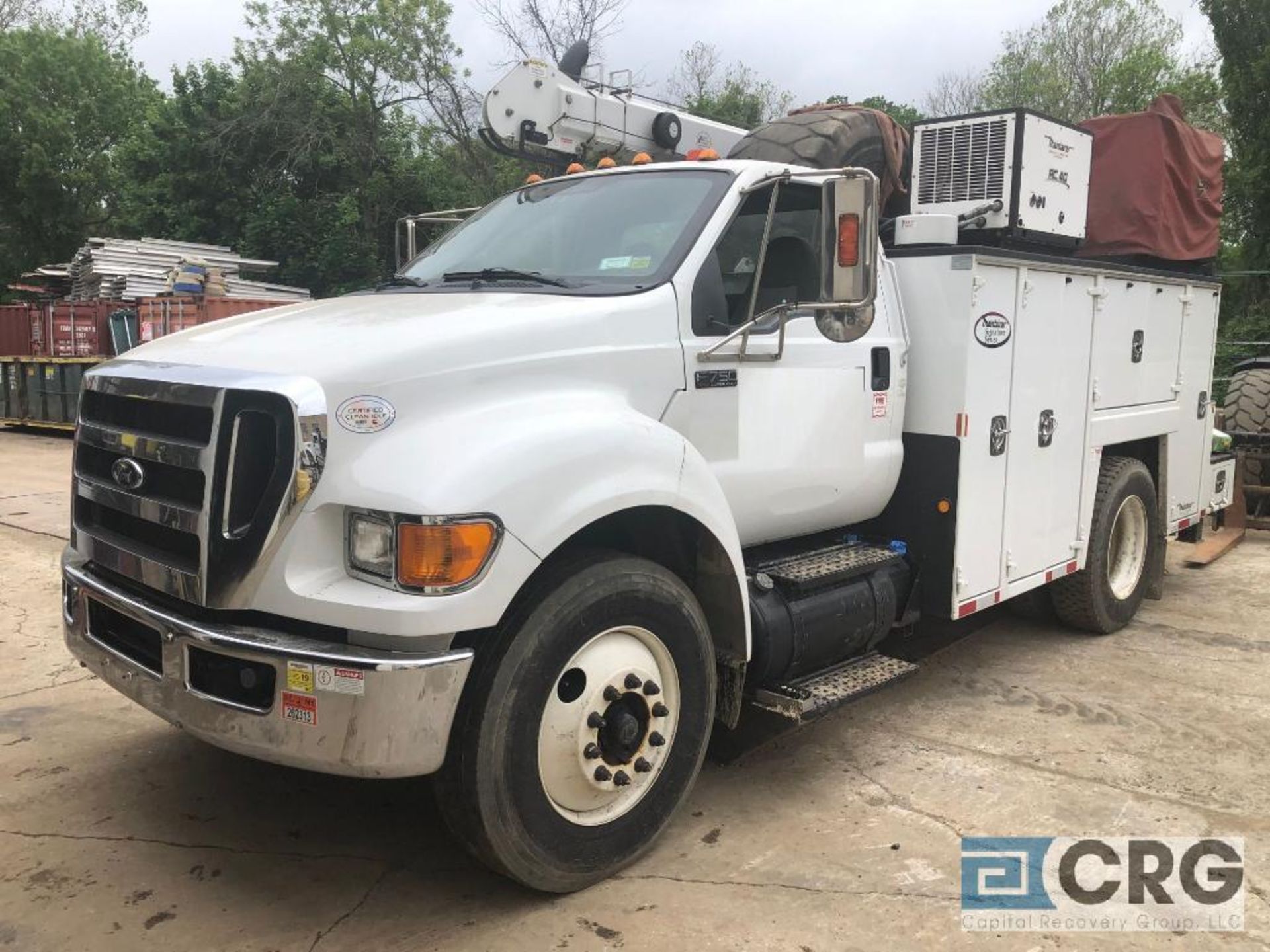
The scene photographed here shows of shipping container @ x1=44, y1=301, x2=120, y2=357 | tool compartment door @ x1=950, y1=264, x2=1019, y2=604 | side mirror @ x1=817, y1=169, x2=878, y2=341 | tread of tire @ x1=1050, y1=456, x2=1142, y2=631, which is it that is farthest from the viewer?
shipping container @ x1=44, y1=301, x2=120, y2=357

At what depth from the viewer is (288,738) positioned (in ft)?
9.12

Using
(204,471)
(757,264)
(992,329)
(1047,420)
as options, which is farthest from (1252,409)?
(204,471)

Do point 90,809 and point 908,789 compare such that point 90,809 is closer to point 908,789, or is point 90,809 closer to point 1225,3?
point 908,789

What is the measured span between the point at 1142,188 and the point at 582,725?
5.25 m

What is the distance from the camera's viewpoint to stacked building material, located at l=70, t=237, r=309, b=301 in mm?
17859

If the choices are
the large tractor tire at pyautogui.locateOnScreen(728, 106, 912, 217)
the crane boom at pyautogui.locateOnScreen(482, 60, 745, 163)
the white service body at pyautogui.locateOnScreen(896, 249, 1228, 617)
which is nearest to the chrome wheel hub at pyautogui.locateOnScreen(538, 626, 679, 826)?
the white service body at pyautogui.locateOnScreen(896, 249, 1228, 617)

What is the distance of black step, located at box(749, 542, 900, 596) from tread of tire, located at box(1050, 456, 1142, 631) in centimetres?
185

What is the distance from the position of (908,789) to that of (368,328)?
264cm

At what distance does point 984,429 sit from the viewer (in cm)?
476

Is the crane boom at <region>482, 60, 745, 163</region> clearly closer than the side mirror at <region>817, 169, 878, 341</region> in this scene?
No

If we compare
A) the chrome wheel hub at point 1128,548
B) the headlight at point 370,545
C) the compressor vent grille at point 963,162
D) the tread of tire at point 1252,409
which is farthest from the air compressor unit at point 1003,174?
the tread of tire at point 1252,409

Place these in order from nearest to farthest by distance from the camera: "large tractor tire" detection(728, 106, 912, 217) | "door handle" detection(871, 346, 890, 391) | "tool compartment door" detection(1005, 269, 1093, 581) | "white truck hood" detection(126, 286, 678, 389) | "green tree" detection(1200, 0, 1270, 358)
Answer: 1. "white truck hood" detection(126, 286, 678, 389)
2. "door handle" detection(871, 346, 890, 391)
3. "tool compartment door" detection(1005, 269, 1093, 581)
4. "large tractor tire" detection(728, 106, 912, 217)
5. "green tree" detection(1200, 0, 1270, 358)

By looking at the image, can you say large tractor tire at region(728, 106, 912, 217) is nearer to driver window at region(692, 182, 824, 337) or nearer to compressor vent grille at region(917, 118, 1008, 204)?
compressor vent grille at region(917, 118, 1008, 204)

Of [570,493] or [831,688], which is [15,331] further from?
[570,493]
